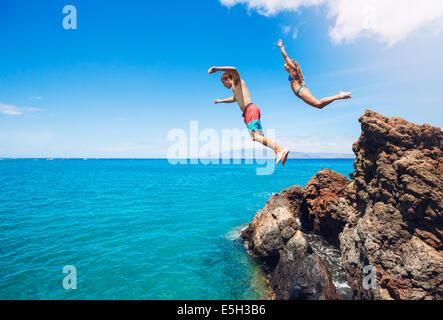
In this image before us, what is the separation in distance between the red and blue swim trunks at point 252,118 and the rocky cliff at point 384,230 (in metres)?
7.42

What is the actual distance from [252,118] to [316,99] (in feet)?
4.67

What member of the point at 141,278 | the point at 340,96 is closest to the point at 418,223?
the point at 340,96

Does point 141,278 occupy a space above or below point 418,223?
below

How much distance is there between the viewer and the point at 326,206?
567 inches

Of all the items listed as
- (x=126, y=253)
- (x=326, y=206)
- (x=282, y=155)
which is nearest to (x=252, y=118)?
(x=282, y=155)

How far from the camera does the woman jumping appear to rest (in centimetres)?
442

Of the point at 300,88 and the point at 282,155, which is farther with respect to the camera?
the point at 300,88

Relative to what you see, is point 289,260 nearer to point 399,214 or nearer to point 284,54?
point 399,214

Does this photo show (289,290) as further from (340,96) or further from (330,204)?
(340,96)

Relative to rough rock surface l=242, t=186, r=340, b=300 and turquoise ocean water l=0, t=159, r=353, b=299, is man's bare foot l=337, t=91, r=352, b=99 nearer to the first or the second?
rough rock surface l=242, t=186, r=340, b=300

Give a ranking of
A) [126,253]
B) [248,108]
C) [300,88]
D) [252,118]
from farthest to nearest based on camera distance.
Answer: [126,253]
[248,108]
[252,118]
[300,88]

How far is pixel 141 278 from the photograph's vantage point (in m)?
11.5

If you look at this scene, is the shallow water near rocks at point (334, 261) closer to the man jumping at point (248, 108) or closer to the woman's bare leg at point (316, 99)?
the man jumping at point (248, 108)
